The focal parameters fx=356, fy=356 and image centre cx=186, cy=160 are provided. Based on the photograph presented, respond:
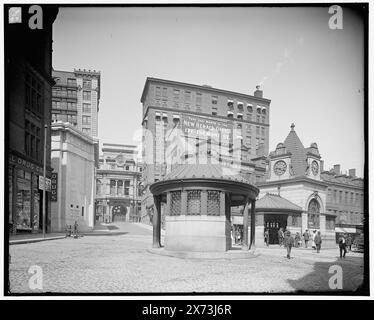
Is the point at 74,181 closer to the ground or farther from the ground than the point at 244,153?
closer to the ground

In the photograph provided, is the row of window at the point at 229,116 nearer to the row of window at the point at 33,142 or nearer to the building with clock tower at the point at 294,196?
the row of window at the point at 33,142

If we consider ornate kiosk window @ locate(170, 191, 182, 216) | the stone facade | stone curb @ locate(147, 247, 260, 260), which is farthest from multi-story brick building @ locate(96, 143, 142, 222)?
stone curb @ locate(147, 247, 260, 260)

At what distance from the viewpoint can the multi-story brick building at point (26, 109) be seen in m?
10.2

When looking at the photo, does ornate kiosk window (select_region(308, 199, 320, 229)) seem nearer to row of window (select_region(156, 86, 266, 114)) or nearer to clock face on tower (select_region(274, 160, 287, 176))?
clock face on tower (select_region(274, 160, 287, 176))

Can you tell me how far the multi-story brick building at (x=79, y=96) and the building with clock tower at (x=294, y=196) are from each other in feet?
45.0

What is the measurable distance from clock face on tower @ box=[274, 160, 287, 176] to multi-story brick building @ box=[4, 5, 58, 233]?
56.8 feet

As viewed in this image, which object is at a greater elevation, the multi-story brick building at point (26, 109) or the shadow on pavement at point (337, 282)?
the multi-story brick building at point (26, 109)

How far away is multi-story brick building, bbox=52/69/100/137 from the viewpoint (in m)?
13.7

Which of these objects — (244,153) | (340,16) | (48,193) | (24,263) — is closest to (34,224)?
(48,193)

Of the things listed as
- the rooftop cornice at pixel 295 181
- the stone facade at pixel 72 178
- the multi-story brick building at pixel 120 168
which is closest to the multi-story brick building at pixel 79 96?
the multi-story brick building at pixel 120 168

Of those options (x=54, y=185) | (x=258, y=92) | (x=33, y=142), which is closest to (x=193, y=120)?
(x=258, y=92)
